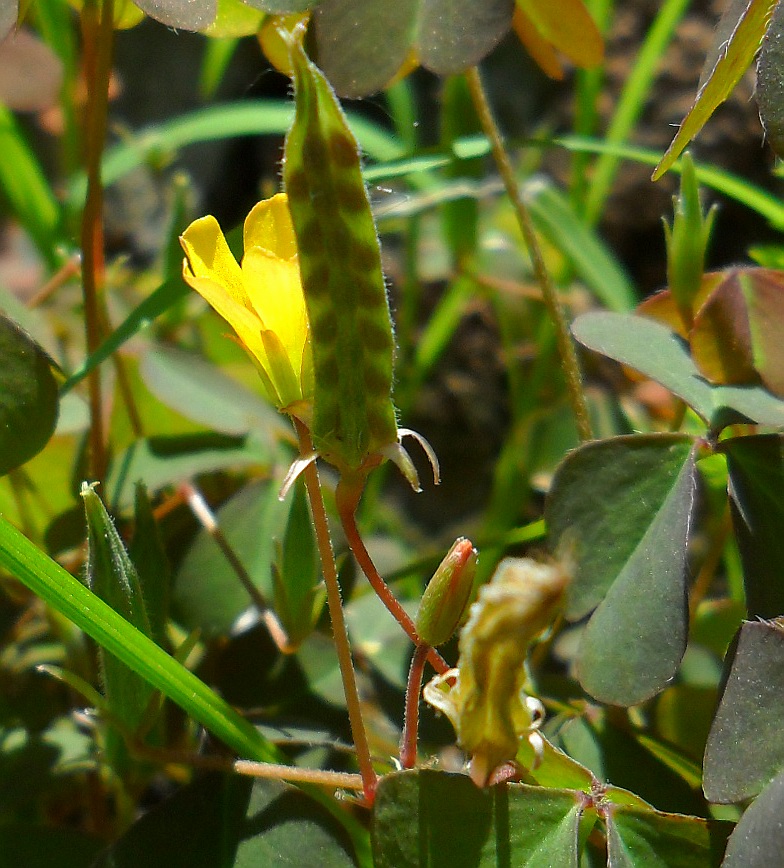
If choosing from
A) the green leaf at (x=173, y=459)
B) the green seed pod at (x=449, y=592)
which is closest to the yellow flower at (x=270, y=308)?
the green seed pod at (x=449, y=592)

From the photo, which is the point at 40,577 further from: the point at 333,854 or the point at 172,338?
the point at 172,338

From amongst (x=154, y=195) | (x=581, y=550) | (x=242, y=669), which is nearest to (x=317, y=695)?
(x=242, y=669)

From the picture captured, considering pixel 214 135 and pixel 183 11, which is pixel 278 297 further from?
pixel 214 135

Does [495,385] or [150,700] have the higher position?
[150,700]

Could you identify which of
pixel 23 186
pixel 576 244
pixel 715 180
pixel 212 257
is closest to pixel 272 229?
pixel 212 257

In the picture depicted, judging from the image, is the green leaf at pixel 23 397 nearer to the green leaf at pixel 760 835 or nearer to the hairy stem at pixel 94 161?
the hairy stem at pixel 94 161
